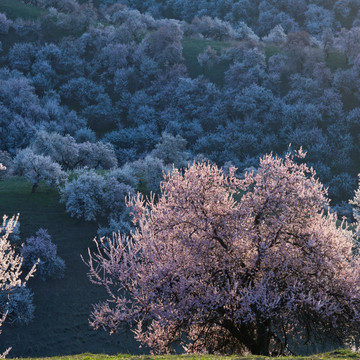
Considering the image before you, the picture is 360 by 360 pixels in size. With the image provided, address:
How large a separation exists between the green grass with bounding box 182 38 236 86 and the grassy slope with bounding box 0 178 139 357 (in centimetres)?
5506

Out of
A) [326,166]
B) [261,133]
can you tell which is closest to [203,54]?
[261,133]

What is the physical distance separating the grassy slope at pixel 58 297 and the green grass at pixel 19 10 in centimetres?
7386

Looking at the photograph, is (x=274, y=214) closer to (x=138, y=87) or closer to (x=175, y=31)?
(x=138, y=87)

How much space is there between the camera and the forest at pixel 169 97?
218 ft

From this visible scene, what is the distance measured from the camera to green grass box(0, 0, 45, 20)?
370 ft

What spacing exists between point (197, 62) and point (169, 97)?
559 inches

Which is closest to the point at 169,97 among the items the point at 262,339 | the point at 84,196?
the point at 84,196

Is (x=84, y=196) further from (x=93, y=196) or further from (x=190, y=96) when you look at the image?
(x=190, y=96)

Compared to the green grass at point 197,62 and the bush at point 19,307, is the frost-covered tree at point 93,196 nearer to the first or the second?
the bush at point 19,307

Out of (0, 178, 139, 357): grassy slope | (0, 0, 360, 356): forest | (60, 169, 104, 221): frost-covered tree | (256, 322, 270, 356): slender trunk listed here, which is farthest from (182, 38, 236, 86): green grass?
(256, 322, 270, 356): slender trunk

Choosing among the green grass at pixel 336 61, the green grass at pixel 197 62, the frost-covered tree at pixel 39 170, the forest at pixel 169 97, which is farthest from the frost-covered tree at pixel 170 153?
the green grass at pixel 336 61

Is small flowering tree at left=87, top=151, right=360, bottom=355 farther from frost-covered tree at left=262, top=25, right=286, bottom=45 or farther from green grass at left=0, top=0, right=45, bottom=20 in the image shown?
green grass at left=0, top=0, right=45, bottom=20

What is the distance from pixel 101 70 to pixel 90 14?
60.7 ft

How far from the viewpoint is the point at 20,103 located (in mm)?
81250
